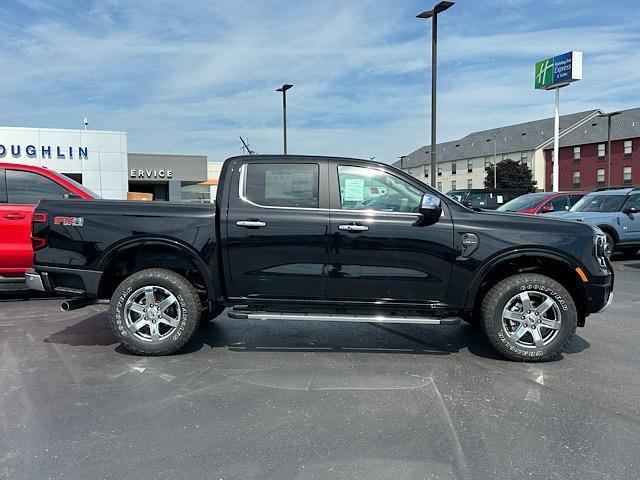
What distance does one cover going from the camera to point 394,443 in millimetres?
3305

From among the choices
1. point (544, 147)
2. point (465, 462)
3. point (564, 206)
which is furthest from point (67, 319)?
point (544, 147)

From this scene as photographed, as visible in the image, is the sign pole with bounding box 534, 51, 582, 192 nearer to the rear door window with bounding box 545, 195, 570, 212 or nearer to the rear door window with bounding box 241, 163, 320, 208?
the rear door window with bounding box 545, 195, 570, 212

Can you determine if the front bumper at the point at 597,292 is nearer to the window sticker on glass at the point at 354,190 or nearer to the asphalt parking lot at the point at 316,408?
the asphalt parking lot at the point at 316,408

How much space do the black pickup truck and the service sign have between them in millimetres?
48303

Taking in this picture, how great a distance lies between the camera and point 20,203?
23.9 feet

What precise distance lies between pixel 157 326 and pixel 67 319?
2.24 m

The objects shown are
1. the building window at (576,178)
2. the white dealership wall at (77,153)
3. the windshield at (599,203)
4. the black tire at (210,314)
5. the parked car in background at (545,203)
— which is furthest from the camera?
the building window at (576,178)

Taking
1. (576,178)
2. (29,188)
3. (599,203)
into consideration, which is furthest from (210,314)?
(576,178)

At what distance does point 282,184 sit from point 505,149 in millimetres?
85139

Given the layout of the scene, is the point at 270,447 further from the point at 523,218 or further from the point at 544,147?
the point at 544,147

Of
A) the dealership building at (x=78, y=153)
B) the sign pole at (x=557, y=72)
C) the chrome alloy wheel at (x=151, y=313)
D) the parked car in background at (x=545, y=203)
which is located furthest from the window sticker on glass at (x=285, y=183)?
the sign pole at (x=557, y=72)

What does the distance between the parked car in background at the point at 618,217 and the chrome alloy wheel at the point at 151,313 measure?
10.2 metres

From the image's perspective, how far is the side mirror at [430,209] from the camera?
468 cm

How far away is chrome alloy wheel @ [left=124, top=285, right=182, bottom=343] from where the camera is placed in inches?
197
